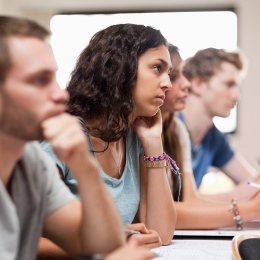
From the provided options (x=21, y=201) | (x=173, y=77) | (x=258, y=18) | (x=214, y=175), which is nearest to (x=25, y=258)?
(x=21, y=201)

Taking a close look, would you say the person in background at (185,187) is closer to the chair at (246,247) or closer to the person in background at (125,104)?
the person in background at (125,104)

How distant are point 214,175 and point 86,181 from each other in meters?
3.72

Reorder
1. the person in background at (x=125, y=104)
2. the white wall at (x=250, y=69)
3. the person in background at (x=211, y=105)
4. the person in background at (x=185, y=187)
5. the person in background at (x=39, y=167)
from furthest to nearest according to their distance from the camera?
the white wall at (x=250, y=69) < the person in background at (x=211, y=105) < the person in background at (x=185, y=187) < the person in background at (x=125, y=104) < the person in background at (x=39, y=167)

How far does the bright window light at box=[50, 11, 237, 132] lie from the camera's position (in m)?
4.91

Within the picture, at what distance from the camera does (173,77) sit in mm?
2053

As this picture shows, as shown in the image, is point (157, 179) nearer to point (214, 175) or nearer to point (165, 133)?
point (165, 133)

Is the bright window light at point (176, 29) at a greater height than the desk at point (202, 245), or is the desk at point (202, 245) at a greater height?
the bright window light at point (176, 29)

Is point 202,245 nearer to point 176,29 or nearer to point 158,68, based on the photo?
point 158,68

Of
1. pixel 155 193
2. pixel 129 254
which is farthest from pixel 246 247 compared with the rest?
pixel 129 254

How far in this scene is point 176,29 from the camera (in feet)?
16.3

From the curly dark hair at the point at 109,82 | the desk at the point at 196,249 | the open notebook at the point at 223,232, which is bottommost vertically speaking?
the desk at the point at 196,249

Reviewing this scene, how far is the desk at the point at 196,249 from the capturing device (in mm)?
1282

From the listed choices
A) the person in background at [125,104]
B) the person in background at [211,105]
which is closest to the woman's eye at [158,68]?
the person in background at [125,104]

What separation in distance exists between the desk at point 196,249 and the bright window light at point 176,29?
3448mm
